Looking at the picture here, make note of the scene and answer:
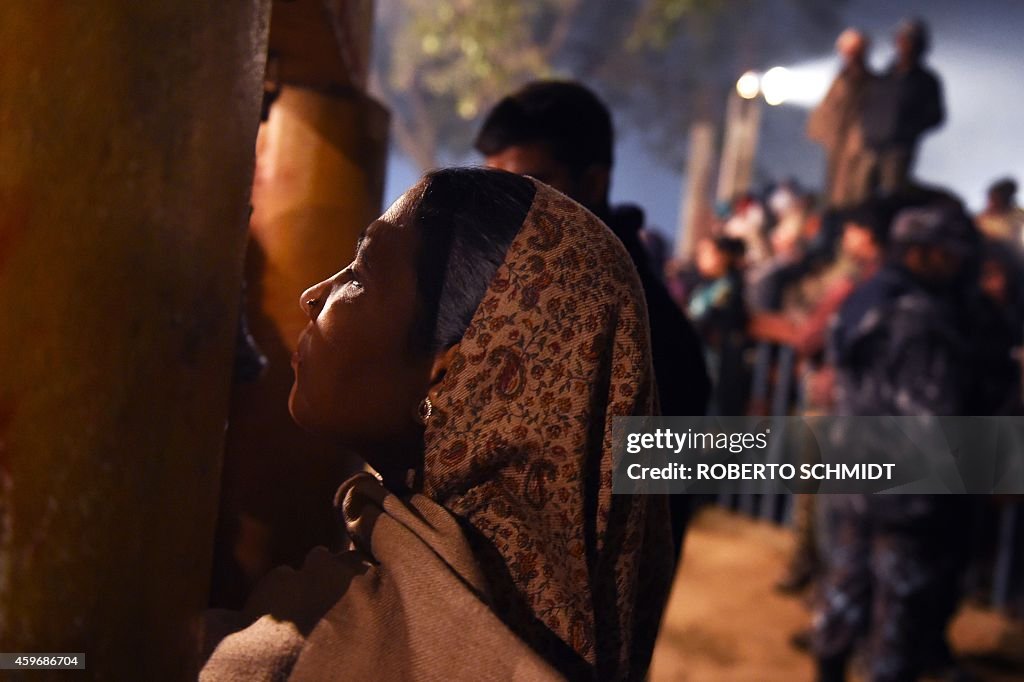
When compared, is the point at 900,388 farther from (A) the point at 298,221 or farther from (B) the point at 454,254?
(B) the point at 454,254

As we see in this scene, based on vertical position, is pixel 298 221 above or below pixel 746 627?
above

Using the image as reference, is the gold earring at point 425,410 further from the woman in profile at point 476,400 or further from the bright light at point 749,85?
the bright light at point 749,85

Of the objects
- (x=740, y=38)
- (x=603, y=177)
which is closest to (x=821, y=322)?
(x=603, y=177)

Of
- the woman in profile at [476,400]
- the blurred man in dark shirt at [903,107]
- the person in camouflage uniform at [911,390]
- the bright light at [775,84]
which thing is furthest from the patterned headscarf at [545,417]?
the bright light at [775,84]

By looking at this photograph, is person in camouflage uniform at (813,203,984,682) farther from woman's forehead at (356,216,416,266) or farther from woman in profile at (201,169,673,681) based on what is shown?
woman's forehead at (356,216,416,266)

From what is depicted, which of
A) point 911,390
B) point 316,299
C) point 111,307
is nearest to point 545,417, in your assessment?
point 316,299

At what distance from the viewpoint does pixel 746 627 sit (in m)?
5.16

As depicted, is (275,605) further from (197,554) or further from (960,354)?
(960,354)

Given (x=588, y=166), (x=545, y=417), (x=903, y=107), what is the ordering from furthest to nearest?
(x=903, y=107) < (x=588, y=166) < (x=545, y=417)

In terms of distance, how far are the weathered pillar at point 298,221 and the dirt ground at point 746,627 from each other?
333 cm

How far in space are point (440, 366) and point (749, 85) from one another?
520 inches

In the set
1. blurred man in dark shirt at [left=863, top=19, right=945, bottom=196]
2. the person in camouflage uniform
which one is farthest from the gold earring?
blurred man in dark shirt at [left=863, top=19, right=945, bottom=196]

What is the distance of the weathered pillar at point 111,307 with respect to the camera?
2.48 feet

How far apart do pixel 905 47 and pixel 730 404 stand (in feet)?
13.3
